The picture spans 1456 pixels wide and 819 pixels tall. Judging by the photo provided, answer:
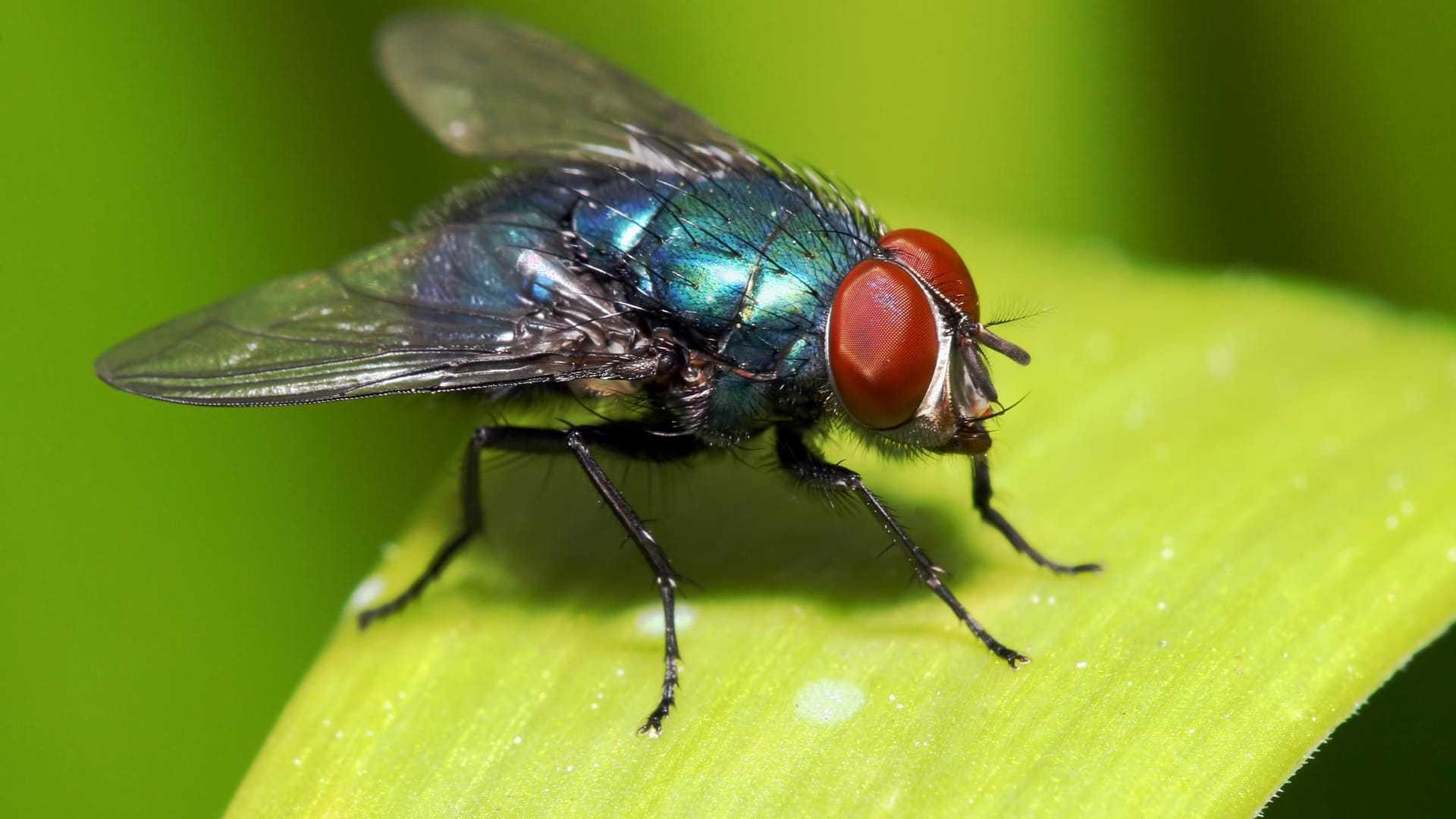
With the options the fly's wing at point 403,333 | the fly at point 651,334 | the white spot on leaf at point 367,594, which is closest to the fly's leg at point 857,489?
the fly at point 651,334

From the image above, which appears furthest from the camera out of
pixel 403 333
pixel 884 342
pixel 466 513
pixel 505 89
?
pixel 505 89

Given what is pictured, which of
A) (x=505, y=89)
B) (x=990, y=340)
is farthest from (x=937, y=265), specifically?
(x=505, y=89)

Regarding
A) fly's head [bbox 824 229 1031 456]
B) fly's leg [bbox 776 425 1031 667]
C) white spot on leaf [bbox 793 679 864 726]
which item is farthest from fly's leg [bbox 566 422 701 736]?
fly's head [bbox 824 229 1031 456]

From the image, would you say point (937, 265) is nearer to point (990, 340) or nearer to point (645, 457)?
point (990, 340)

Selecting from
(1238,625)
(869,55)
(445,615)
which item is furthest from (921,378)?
(869,55)

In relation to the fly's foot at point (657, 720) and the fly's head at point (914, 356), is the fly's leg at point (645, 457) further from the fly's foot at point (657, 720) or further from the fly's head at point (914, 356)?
the fly's head at point (914, 356)

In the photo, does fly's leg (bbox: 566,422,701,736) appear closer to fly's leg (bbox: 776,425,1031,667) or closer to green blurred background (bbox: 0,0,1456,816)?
fly's leg (bbox: 776,425,1031,667)

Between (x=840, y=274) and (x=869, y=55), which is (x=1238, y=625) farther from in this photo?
(x=869, y=55)
